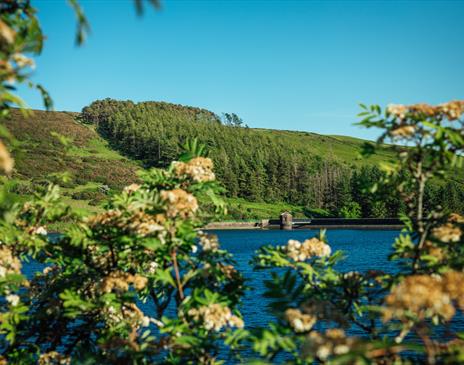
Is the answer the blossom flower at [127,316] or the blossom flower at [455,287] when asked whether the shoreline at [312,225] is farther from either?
the blossom flower at [455,287]

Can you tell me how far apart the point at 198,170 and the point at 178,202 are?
96 cm

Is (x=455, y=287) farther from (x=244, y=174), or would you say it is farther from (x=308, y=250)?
(x=244, y=174)

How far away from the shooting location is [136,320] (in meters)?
6.41

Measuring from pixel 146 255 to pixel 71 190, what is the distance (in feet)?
402

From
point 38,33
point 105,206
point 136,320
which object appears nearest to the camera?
point 38,33

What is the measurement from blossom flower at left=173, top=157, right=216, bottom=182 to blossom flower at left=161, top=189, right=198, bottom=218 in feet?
2.61

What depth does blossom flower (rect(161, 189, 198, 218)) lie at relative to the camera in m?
5.30

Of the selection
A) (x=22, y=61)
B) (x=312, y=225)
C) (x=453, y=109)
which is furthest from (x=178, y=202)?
(x=312, y=225)

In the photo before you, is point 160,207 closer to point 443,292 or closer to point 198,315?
point 198,315

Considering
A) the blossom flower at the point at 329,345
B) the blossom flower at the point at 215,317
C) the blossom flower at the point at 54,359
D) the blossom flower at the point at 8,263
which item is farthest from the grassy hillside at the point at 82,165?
the blossom flower at the point at 329,345

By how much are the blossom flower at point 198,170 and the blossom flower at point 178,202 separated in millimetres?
796

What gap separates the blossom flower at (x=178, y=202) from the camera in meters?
5.30

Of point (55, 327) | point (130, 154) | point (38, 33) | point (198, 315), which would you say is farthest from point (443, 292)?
point (130, 154)

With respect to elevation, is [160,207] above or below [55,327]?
above
